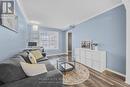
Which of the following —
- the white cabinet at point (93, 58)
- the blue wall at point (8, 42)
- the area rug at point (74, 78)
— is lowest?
the area rug at point (74, 78)

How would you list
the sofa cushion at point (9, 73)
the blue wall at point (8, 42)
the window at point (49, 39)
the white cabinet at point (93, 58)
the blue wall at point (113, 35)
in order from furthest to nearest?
the window at point (49, 39), the white cabinet at point (93, 58), the blue wall at point (113, 35), the blue wall at point (8, 42), the sofa cushion at point (9, 73)

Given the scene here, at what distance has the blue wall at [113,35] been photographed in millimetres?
3114

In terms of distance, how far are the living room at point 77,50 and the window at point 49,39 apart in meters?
0.91

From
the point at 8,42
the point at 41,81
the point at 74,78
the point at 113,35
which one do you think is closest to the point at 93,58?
the point at 113,35

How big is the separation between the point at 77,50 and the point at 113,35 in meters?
2.46

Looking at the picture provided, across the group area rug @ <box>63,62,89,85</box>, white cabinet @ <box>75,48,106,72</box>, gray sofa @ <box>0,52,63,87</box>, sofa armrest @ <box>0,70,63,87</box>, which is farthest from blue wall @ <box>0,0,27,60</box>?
white cabinet @ <box>75,48,106,72</box>

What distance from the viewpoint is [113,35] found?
3.49m

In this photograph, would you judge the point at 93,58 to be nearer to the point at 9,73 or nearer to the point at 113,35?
the point at 113,35

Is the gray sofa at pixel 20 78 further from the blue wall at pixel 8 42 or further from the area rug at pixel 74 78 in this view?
the area rug at pixel 74 78

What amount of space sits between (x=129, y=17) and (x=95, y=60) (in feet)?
6.73

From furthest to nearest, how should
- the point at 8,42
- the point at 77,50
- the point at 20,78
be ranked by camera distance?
the point at 77,50
the point at 8,42
the point at 20,78

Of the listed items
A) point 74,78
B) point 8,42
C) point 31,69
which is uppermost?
point 8,42

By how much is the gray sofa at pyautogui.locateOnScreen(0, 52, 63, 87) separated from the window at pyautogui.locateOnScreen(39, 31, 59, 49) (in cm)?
625

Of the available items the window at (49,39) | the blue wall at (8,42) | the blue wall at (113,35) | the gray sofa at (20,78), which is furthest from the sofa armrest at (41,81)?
the window at (49,39)
